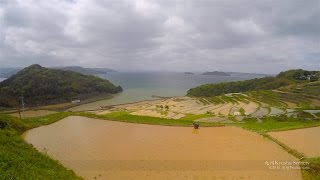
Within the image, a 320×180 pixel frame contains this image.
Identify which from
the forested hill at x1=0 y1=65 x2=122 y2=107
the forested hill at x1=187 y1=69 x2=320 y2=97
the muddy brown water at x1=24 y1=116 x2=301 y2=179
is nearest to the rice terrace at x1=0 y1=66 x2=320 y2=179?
the muddy brown water at x1=24 y1=116 x2=301 y2=179

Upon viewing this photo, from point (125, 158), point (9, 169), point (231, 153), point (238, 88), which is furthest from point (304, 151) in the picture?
point (238, 88)

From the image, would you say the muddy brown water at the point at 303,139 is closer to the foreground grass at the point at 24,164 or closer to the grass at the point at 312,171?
the grass at the point at 312,171

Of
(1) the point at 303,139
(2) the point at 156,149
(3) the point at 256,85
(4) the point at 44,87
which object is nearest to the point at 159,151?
(2) the point at 156,149

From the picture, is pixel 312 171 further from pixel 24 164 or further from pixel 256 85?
pixel 256 85

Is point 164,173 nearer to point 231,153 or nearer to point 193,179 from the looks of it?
point 193,179

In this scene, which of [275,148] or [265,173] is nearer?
[265,173]

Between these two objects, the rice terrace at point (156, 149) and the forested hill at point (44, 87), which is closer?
the rice terrace at point (156, 149)

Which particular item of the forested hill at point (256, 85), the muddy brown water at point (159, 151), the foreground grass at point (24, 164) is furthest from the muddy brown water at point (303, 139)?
the forested hill at point (256, 85)
